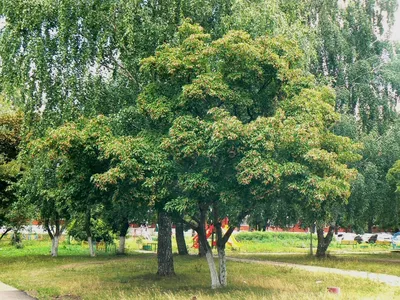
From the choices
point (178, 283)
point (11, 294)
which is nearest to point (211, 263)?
point (178, 283)

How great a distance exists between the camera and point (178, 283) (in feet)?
62.6

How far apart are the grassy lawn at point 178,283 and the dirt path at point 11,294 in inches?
14.6

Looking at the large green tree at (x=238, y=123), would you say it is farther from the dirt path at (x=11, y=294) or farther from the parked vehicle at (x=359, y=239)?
the parked vehicle at (x=359, y=239)

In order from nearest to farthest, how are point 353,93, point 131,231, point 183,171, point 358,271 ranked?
point 183,171 < point 358,271 < point 353,93 < point 131,231

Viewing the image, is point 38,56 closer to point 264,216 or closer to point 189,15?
point 189,15

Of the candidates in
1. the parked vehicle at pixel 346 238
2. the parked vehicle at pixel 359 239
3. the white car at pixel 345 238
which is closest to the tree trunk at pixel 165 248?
the parked vehicle at pixel 359 239

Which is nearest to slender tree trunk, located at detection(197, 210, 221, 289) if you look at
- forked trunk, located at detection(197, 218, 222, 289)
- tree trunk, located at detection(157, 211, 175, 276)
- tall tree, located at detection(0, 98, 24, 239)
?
forked trunk, located at detection(197, 218, 222, 289)

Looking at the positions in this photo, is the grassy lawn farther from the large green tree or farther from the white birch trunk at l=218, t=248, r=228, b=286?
the large green tree

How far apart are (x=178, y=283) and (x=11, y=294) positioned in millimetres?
5587

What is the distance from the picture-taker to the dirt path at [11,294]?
15.4 meters

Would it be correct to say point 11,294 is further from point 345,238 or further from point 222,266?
point 345,238

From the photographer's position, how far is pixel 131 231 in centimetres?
8281

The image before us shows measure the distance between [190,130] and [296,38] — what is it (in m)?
6.70

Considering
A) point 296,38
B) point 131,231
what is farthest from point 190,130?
point 131,231
